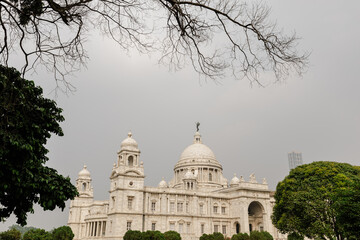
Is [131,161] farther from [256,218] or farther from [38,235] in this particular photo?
[256,218]

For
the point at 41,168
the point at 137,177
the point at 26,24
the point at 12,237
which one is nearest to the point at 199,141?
the point at 137,177

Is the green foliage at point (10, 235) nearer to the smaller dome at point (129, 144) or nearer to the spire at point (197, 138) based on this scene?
the smaller dome at point (129, 144)

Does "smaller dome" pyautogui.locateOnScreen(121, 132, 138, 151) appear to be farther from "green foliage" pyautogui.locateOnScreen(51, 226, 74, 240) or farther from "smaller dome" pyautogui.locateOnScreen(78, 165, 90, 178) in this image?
"smaller dome" pyautogui.locateOnScreen(78, 165, 90, 178)

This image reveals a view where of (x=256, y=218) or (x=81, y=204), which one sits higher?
(x=81, y=204)

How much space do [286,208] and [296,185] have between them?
8.45 ft

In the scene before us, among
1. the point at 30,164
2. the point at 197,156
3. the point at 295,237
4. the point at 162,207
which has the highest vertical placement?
the point at 197,156

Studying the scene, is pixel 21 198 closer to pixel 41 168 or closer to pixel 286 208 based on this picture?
pixel 41 168

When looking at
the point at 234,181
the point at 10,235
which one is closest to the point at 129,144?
the point at 10,235

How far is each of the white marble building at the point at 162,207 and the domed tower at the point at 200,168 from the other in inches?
27.8

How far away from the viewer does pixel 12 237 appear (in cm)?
4816

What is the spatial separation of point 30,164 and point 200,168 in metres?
61.3

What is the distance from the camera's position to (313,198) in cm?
2922

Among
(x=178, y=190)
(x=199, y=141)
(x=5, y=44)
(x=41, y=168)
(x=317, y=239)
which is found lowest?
(x=317, y=239)

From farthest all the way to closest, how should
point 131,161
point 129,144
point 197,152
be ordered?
point 197,152 < point 131,161 < point 129,144
